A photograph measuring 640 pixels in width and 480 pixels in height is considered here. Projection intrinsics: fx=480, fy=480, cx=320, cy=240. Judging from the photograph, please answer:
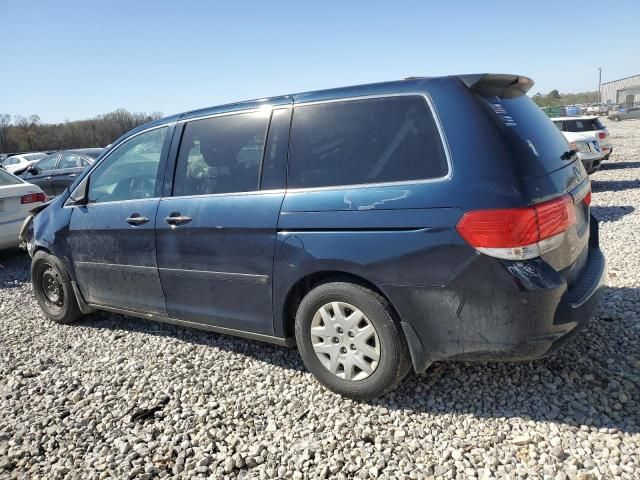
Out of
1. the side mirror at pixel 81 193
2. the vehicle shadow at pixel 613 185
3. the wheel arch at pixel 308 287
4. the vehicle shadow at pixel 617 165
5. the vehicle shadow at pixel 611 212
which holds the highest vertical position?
the side mirror at pixel 81 193

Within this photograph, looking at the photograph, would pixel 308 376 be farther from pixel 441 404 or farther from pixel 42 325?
pixel 42 325

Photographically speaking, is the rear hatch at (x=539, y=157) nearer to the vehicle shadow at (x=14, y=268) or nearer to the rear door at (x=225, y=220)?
the rear door at (x=225, y=220)

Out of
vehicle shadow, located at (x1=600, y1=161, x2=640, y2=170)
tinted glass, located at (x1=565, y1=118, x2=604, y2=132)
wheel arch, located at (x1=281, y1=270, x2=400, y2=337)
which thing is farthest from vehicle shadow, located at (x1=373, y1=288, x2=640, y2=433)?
vehicle shadow, located at (x1=600, y1=161, x2=640, y2=170)

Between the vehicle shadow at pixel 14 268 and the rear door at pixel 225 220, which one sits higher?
the rear door at pixel 225 220

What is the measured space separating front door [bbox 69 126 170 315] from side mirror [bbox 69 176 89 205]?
3cm

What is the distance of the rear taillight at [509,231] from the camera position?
2.39 metres

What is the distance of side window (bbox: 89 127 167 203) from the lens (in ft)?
12.8

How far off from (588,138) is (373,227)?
11433mm

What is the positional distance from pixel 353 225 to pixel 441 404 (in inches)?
48.7

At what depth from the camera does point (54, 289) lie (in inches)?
192

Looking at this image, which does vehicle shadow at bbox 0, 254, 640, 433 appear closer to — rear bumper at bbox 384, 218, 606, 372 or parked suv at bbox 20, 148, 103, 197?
rear bumper at bbox 384, 218, 606, 372

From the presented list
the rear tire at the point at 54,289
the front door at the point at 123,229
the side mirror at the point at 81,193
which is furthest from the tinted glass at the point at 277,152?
the rear tire at the point at 54,289

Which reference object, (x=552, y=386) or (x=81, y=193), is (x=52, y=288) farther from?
(x=552, y=386)

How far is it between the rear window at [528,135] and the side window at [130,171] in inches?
101
